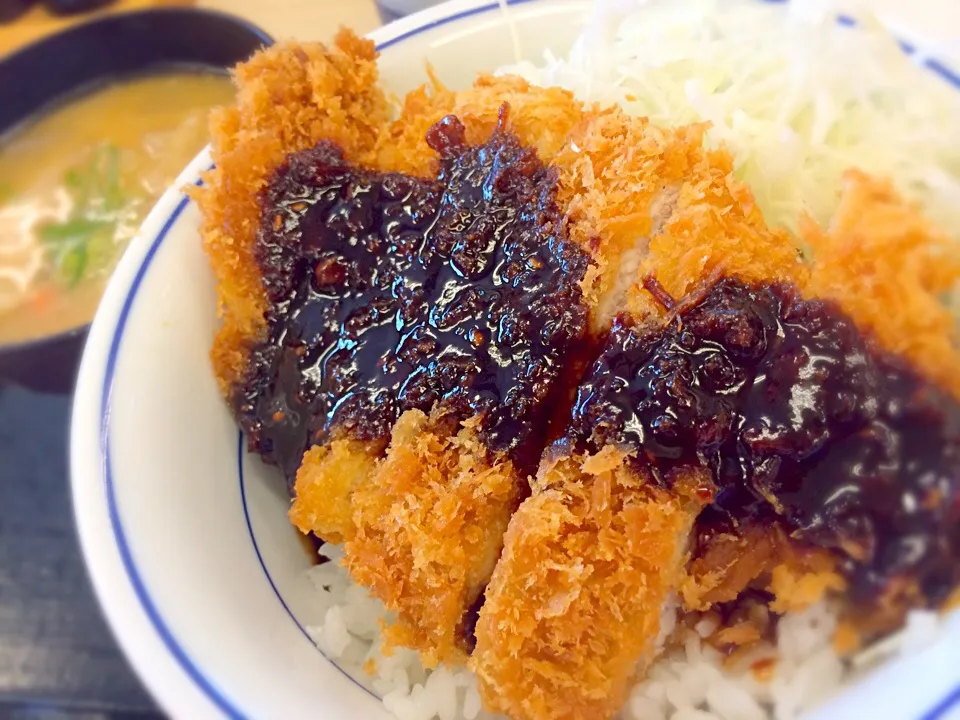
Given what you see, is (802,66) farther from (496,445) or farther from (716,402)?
(496,445)

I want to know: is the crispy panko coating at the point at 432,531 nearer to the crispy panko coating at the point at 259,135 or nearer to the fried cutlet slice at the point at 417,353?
the fried cutlet slice at the point at 417,353

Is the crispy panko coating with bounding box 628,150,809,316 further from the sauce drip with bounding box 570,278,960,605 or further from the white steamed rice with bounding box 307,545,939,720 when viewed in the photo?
the white steamed rice with bounding box 307,545,939,720

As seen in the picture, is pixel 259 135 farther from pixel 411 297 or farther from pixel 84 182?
pixel 84 182

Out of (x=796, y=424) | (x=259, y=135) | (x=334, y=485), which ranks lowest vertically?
(x=334, y=485)

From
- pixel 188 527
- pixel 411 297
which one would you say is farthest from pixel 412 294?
pixel 188 527

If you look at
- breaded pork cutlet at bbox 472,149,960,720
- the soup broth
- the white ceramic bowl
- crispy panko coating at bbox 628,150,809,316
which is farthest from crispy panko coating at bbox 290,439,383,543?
the soup broth

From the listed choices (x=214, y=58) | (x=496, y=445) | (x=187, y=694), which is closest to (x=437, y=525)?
(x=496, y=445)
